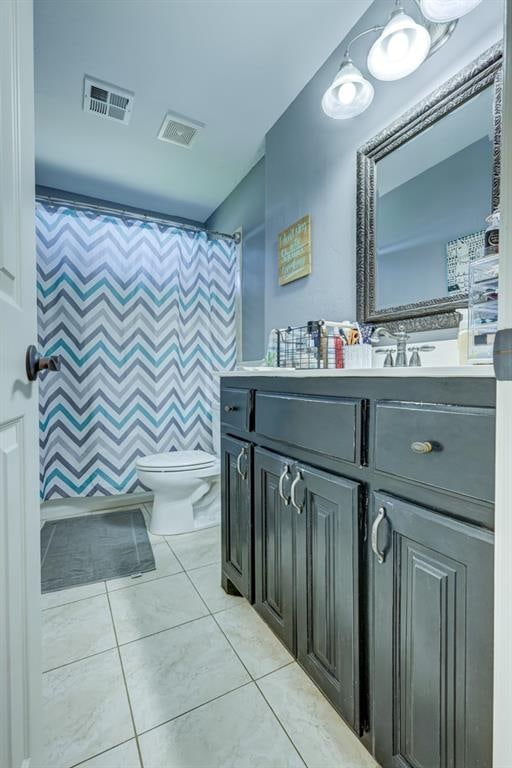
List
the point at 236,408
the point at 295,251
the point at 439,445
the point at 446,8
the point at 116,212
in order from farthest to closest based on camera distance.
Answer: the point at 116,212 → the point at 295,251 → the point at 236,408 → the point at 446,8 → the point at 439,445

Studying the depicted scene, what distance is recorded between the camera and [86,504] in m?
2.45

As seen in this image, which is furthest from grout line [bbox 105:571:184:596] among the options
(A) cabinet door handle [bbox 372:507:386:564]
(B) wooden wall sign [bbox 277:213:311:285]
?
(B) wooden wall sign [bbox 277:213:311:285]

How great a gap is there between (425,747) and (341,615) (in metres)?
0.25

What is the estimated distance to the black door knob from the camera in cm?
67

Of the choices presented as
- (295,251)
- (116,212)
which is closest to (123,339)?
(116,212)

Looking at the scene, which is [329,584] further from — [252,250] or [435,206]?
[252,250]

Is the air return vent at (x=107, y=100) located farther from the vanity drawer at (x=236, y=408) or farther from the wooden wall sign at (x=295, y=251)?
the vanity drawer at (x=236, y=408)

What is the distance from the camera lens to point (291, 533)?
3.40 ft

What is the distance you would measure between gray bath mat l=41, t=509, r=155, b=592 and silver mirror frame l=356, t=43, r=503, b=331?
163 cm

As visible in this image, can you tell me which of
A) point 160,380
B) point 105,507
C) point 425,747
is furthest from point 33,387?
point 105,507

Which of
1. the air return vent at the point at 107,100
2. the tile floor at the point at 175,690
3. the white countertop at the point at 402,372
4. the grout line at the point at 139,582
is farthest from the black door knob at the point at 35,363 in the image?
the air return vent at the point at 107,100

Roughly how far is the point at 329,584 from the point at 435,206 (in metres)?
1.21

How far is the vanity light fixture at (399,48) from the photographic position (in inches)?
42.8

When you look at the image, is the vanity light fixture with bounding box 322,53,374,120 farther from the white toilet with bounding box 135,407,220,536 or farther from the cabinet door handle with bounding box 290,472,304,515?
the white toilet with bounding box 135,407,220,536
